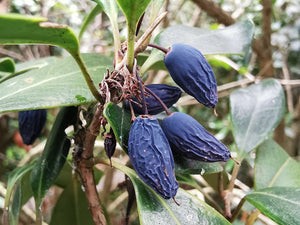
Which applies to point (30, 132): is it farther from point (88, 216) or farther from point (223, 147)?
point (223, 147)

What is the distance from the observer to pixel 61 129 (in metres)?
0.70

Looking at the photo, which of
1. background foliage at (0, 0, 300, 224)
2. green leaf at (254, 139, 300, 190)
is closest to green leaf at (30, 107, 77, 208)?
background foliage at (0, 0, 300, 224)

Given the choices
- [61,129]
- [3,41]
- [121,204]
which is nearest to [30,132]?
[61,129]

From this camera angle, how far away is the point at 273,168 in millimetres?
869

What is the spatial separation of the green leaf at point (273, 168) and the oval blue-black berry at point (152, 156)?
0.41m

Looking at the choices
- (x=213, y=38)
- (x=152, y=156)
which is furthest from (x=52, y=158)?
(x=213, y=38)

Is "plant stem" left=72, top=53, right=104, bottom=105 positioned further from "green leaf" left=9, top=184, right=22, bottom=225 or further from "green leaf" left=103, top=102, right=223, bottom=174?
"green leaf" left=9, top=184, right=22, bottom=225

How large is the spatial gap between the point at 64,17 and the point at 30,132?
1769mm

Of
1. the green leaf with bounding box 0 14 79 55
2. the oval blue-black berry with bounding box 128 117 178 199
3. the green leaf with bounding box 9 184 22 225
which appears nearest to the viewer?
the green leaf with bounding box 0 14 79 55

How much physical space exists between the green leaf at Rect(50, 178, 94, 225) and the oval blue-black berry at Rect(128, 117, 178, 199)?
1.31ft

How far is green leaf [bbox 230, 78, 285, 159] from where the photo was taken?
84 centimetres

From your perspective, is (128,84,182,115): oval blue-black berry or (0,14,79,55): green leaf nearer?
(0,14,79,55): green leaf

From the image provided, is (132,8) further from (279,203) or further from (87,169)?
(279,203)

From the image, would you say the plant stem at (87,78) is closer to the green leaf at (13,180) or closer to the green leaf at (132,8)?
the green leaf at (132,8)
